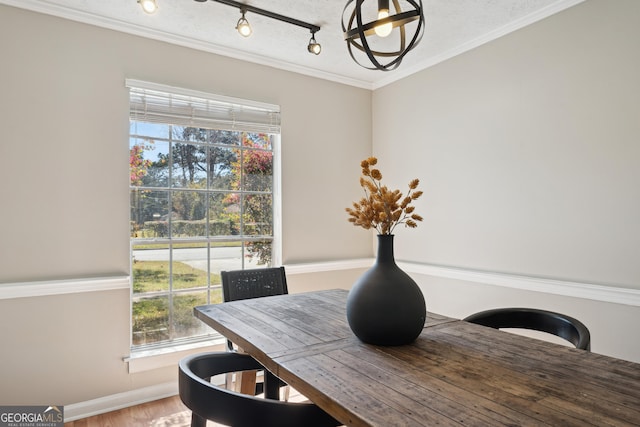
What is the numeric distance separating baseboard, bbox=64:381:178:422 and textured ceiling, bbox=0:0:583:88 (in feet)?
8.28

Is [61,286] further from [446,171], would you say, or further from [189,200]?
[446,171]

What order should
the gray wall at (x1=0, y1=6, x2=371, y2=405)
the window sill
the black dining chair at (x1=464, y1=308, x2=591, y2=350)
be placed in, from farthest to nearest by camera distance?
the window sill, the gray wall at (x1=0, y1=6, x2=371, y2=405), the black dining chair at (x1=464, y1=308, x2=591, y2=350)

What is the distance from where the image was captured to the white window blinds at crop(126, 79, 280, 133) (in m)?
2.83

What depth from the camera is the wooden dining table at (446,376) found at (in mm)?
920

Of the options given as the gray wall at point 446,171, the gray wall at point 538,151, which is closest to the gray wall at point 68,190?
the gray wall at point 446,171

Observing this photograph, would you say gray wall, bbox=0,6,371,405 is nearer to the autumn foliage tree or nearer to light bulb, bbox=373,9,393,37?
the autumn foliage tree

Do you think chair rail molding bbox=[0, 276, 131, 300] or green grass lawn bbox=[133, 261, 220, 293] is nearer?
chair rail molding bbox=[0, 276, 131, 300]

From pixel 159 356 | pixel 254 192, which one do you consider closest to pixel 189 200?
pixel 254 192

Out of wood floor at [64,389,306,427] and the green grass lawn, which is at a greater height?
the green grass lawn

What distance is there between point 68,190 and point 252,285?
136 cm

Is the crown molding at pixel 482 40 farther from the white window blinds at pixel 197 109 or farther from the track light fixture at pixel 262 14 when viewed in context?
the white window blinds at pixel 197 109

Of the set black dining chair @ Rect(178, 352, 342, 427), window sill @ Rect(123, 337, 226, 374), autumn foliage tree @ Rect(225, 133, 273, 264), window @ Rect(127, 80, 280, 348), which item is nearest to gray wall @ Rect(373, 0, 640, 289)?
autumn foliage tree @ Rect(225, 133, 273, 264)

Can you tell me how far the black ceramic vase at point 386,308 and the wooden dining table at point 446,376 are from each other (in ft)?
0.15

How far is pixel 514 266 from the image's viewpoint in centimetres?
278
